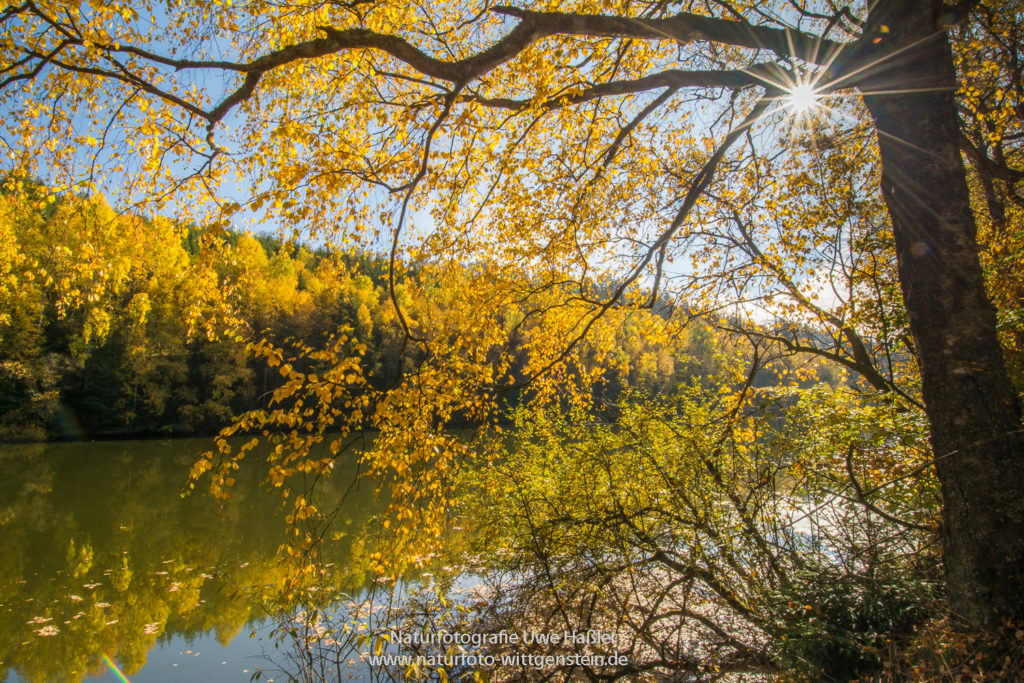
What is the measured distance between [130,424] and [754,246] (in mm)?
30889

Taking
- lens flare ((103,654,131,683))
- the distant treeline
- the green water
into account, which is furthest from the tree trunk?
the distant treeline

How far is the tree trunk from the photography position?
2.45 metres

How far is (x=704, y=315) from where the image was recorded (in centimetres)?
536

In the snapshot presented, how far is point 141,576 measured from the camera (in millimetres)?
8086

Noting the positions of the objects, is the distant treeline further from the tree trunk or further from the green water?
the tree trunk

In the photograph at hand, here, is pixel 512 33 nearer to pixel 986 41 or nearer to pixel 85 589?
pixel 986 41

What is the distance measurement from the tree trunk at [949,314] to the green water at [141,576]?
2855mm

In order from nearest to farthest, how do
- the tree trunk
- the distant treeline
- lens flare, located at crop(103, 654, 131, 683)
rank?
1. the tree trunk
2. lens flare, located at crop(103, 654, 131, 683)
3. the distant treeline

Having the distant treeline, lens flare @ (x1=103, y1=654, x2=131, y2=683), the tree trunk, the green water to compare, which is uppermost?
the distant treeline

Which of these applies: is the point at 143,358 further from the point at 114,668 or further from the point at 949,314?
the point at 949,314

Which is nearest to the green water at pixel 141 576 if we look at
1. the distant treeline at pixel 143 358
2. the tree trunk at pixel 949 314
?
the tree trunk at pixel 949 314

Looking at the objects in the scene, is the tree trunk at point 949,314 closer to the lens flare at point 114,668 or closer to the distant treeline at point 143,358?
the lens flare at point 114,668

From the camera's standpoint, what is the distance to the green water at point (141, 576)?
576 cm

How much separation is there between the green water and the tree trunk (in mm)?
2855
